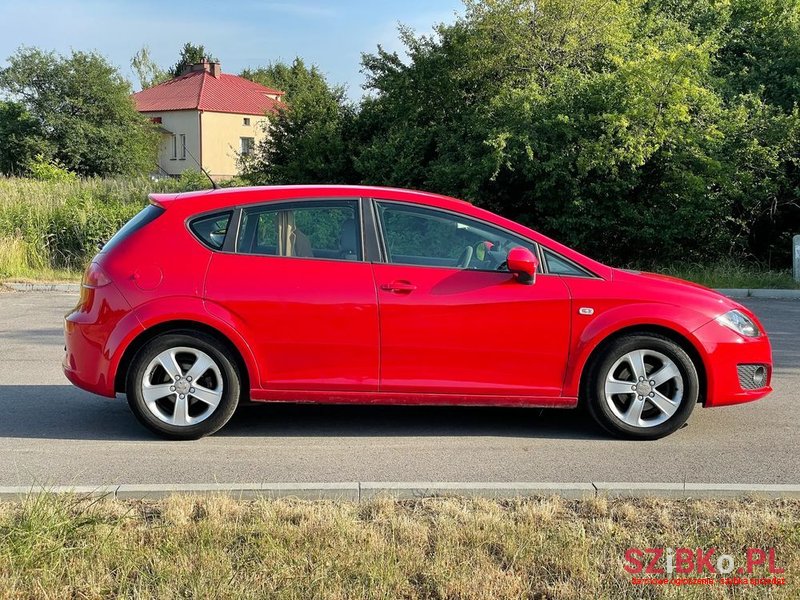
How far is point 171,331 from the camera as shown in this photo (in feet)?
18.9

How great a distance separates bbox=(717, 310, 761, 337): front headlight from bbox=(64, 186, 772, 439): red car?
24 mm

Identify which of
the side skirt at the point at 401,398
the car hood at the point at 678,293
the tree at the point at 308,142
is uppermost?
the tree at the point at 308,142

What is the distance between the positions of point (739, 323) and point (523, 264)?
160 centimetres

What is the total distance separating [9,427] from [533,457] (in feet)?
12.1

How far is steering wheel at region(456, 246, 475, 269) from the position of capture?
5.87m

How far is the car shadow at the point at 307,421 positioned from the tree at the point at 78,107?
4895 centimetres

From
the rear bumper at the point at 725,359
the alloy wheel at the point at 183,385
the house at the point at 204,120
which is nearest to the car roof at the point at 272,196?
the alloy wheel at the point at 183,385

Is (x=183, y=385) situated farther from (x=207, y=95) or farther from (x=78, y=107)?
(x=207, y=95)

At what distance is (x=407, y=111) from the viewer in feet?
Answer: 67.1

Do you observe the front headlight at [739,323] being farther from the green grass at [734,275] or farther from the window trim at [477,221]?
the green grass at [734,275]

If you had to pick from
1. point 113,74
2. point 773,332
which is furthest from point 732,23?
point 113,74

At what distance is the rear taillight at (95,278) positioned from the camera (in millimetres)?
5824

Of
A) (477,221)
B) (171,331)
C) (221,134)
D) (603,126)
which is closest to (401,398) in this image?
(477,221)

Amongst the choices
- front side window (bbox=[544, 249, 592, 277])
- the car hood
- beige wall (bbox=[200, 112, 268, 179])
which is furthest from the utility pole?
beige wall (bbox=[200, 112, 268, 179])
